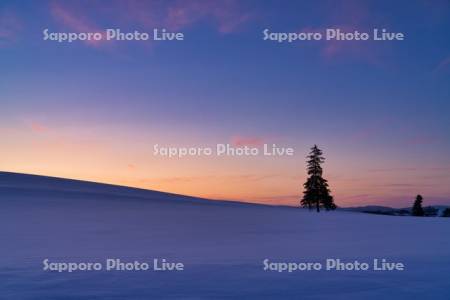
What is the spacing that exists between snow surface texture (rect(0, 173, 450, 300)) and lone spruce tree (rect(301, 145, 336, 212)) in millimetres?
21412

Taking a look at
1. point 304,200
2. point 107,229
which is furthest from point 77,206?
point 304,200

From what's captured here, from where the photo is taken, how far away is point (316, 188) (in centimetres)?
4266

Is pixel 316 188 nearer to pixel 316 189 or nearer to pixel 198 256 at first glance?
pixel 316 189

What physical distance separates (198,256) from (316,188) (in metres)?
32.6

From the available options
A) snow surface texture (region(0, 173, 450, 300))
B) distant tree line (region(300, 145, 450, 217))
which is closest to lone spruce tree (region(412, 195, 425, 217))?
distant tree line (region(300, 145, 450, 217))

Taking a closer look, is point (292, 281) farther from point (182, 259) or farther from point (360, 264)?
point (182, 259)

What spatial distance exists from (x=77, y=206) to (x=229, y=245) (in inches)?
558

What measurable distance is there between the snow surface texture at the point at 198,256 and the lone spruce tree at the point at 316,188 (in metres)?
21.4

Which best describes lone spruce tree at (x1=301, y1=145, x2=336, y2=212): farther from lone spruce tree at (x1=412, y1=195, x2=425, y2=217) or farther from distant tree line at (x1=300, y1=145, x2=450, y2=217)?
lone spruce tree at (x1=412, y1=195, x2=425, y2=217)

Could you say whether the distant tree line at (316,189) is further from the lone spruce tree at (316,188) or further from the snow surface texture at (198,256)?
the snow surface texture at (198,256)

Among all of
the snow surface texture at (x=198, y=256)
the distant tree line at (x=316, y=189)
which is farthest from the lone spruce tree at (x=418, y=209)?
the snow surface texture at (x=198, y=256)

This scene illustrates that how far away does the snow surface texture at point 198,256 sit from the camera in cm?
767

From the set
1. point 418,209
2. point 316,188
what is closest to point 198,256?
point 316,188

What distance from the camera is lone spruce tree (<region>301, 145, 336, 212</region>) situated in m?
42.2
